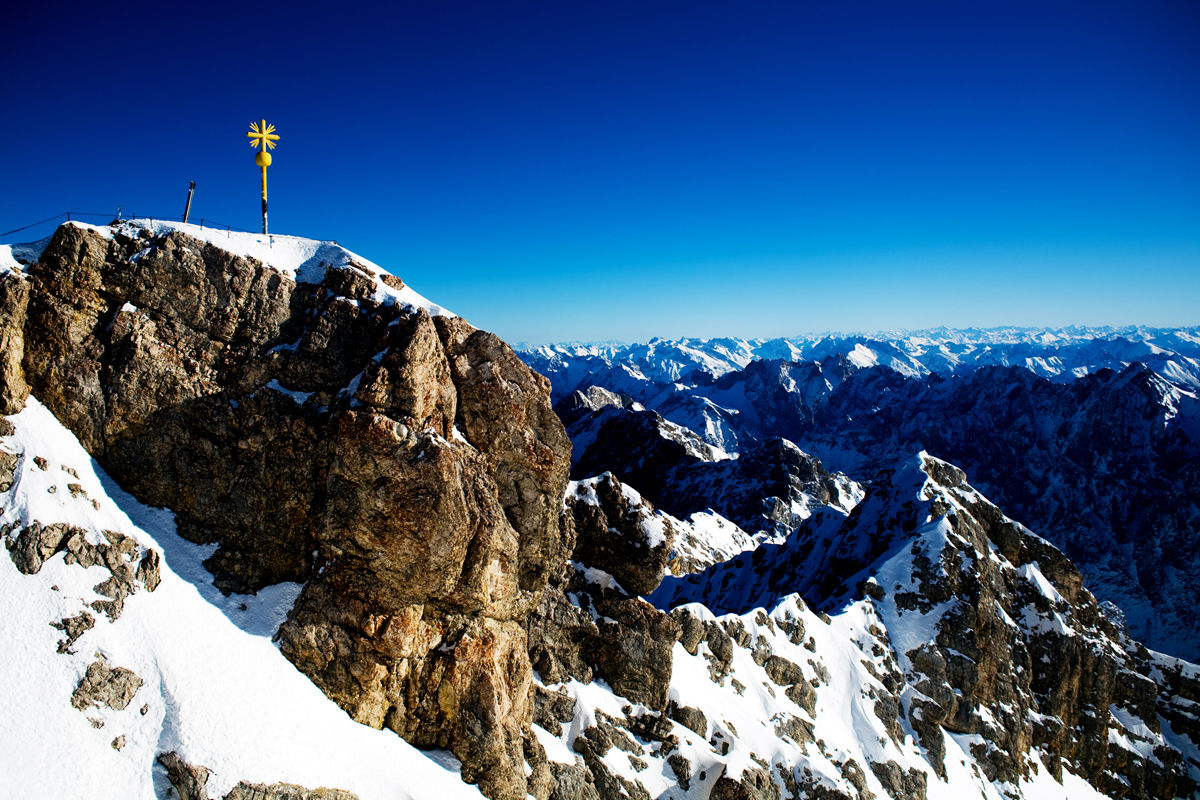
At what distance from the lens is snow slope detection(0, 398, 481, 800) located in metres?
25.0

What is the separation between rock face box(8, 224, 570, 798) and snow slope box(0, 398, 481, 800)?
1351mm

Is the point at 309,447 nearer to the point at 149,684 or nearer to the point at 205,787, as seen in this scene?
the point at 149,684

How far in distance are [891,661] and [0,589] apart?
80766 millimetres

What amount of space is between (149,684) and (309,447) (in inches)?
528

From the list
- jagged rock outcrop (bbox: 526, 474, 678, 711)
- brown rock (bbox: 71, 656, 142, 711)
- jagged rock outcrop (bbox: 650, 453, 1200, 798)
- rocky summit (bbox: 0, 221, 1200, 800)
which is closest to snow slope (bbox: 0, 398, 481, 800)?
rocky summit (bbox: 0, 221, 1200, 800)

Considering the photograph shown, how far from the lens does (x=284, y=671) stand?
30766mm

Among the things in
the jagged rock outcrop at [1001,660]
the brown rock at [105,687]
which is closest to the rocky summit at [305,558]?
the brown rock at [105,687]

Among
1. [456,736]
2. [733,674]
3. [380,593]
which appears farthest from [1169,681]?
[380,593]

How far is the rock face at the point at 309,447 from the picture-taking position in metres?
32.3

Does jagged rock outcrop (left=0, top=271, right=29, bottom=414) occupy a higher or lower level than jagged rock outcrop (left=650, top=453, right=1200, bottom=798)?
higher

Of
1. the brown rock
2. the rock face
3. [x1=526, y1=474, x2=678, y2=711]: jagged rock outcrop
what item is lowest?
[x1=526, y1=474, x2=678, y2=711]: jagged rock outcrop

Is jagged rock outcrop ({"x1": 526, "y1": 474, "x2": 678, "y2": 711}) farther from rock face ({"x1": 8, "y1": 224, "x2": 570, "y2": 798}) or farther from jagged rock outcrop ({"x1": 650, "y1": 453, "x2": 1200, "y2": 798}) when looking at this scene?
jagged rock outcrop ({"x1": 650, "y1": 453, "x2": 1200, "y2": 798})

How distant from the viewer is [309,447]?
34750mm

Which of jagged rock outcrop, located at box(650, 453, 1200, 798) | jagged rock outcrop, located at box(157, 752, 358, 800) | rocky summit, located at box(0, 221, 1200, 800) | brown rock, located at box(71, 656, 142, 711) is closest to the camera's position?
jagged rock outcrop, located at box(157, 752, 358, 800)
